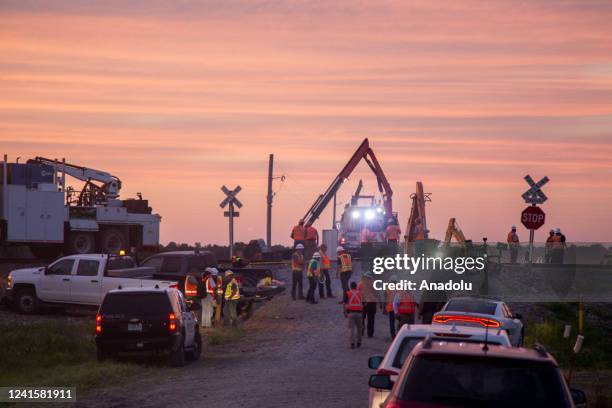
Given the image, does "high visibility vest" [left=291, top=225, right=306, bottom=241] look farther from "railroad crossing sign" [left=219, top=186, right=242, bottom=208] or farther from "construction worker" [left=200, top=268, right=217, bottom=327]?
"construction worker" [left=200, top=268, right=217, bottom=327]

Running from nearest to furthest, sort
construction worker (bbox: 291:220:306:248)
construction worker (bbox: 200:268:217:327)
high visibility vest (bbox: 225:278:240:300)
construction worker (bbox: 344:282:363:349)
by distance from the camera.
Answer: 1. construction worker (bbox: 344:282:363:349)
2. high visibility vest (bbox: 225:278:240:300)
3. construction worker (bbox: 200:268:217:327)
4. construction worker (bbox: 291:220:306:248)

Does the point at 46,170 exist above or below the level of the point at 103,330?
above

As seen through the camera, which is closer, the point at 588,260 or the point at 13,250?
the point at 13,250

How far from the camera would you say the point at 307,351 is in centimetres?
2519

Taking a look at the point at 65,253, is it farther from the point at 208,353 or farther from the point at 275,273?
the point at 208,353

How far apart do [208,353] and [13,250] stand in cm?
2821

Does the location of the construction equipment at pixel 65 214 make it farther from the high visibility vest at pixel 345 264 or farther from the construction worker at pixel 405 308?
the construction worker at pixel 405 308

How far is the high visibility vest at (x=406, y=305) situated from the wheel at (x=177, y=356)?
21.0 feet

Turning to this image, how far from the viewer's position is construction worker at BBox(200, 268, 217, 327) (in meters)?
30.8

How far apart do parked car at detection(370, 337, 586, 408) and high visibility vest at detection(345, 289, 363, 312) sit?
17.3 metres

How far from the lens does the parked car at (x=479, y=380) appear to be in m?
8.22

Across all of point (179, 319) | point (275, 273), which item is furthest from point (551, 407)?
point (275, 273)

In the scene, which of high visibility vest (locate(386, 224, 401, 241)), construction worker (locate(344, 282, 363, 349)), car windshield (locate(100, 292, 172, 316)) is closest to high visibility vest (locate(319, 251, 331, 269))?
high visibility vest (locate(386, 224, 401, 241))

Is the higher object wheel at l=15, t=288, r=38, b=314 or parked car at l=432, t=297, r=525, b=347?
parked car at l=432, t=297, r=525, b=347
